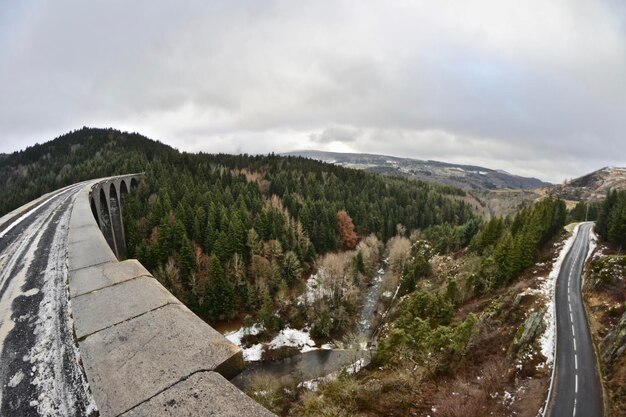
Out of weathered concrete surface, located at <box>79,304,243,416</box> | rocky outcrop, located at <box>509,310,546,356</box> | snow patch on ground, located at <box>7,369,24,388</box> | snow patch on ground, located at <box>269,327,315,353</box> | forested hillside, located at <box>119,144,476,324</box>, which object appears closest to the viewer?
weathered concrete surface, located at <box>79,304,243,416</box>

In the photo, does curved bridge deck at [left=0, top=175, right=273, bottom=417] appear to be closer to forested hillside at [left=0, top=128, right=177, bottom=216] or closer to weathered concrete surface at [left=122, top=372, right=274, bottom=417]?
weathered concrete surface at [left=122, top=372, right=274, bottom=417]

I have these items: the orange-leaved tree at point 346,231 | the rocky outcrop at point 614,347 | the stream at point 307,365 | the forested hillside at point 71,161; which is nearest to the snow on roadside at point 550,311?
the rocky outcrop at point 614,347

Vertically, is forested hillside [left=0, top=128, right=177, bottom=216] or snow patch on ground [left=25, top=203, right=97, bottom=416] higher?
forested hillside [left=0, top=128, right=177, bottom=216]

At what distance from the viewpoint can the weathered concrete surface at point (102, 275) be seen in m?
5.52

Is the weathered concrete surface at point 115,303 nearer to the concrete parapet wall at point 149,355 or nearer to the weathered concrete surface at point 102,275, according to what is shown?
the concrete parapet wall at point 149,355

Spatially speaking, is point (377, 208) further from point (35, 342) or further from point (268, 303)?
point (35, 342)

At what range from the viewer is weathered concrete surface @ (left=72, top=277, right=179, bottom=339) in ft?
14.2

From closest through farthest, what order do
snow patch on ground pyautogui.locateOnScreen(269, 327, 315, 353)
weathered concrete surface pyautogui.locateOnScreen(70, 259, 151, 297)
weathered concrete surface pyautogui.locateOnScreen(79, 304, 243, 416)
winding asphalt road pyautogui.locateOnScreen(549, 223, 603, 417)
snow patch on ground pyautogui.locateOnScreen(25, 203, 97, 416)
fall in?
weathered concrete surface pyautogui.locateOnScreen(79, 304, 243, 416) < snow patch on ground pyautogui.locateOnScreen(25, 203, 97, 416) < weathered concrete surface pyautogui.locateOnScreen(70, 259, 151, 297) < winding asphalt road pyautogui.locateOnScreen(549, 223, 603, 417) < snow patch on ground pyautogui.locateOnScreen(269, 327, 315, 353)

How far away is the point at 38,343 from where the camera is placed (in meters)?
4.36

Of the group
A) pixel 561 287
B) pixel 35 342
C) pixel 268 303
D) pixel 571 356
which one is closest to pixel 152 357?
pixel 35 342

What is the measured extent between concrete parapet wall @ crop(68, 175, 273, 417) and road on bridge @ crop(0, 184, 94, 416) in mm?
317

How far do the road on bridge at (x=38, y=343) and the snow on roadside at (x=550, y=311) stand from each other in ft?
146

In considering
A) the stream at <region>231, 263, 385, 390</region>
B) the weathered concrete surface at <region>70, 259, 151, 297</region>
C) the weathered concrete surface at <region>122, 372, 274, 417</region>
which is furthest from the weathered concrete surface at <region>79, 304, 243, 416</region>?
the stream at <region>231, 263, 385, 390</region>

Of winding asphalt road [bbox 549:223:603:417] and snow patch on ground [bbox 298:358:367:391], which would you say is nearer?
winding asphalt road [bbox 549:223:603:417]
